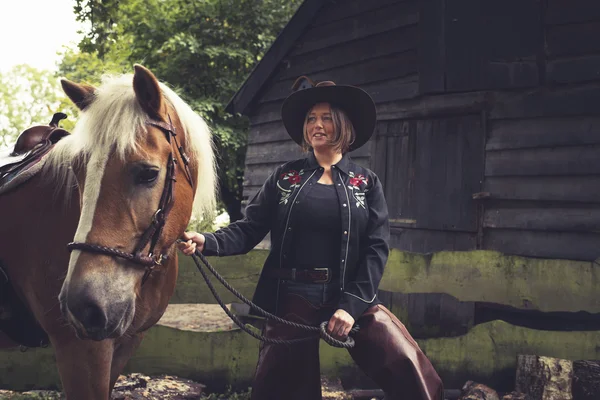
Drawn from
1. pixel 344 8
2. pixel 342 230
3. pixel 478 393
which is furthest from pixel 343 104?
pixel 344 8

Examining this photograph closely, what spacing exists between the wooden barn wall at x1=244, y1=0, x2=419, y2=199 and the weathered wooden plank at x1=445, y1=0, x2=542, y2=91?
0.63m

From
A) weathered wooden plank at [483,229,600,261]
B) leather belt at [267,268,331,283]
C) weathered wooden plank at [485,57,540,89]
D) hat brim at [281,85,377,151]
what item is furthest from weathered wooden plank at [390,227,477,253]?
leather belt at [267,268,331,283]

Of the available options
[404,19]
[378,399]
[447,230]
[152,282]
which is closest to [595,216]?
[447,230]

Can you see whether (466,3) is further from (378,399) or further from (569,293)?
(378,399)

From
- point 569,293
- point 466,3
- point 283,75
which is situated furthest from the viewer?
point 283,75

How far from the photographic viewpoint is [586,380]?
11.5 ft

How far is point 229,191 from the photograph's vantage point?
14555 millimetres

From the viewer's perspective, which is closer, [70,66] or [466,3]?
[466,3]

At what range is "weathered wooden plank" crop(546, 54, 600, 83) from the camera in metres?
4.89

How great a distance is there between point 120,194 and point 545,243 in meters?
4.56

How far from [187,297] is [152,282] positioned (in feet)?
5.36

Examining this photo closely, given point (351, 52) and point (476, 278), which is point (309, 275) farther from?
point (351, 52)

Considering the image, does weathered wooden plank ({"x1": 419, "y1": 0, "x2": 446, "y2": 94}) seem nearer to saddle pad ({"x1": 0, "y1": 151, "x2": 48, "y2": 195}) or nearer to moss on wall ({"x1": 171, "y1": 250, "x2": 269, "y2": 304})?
moss on wall ({"x1": 171, "y1": 250, "x2": 269, "y2": 304})

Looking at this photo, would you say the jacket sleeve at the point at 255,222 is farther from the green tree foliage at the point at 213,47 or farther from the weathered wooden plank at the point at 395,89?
the green tree foliage at the point at 213,47
